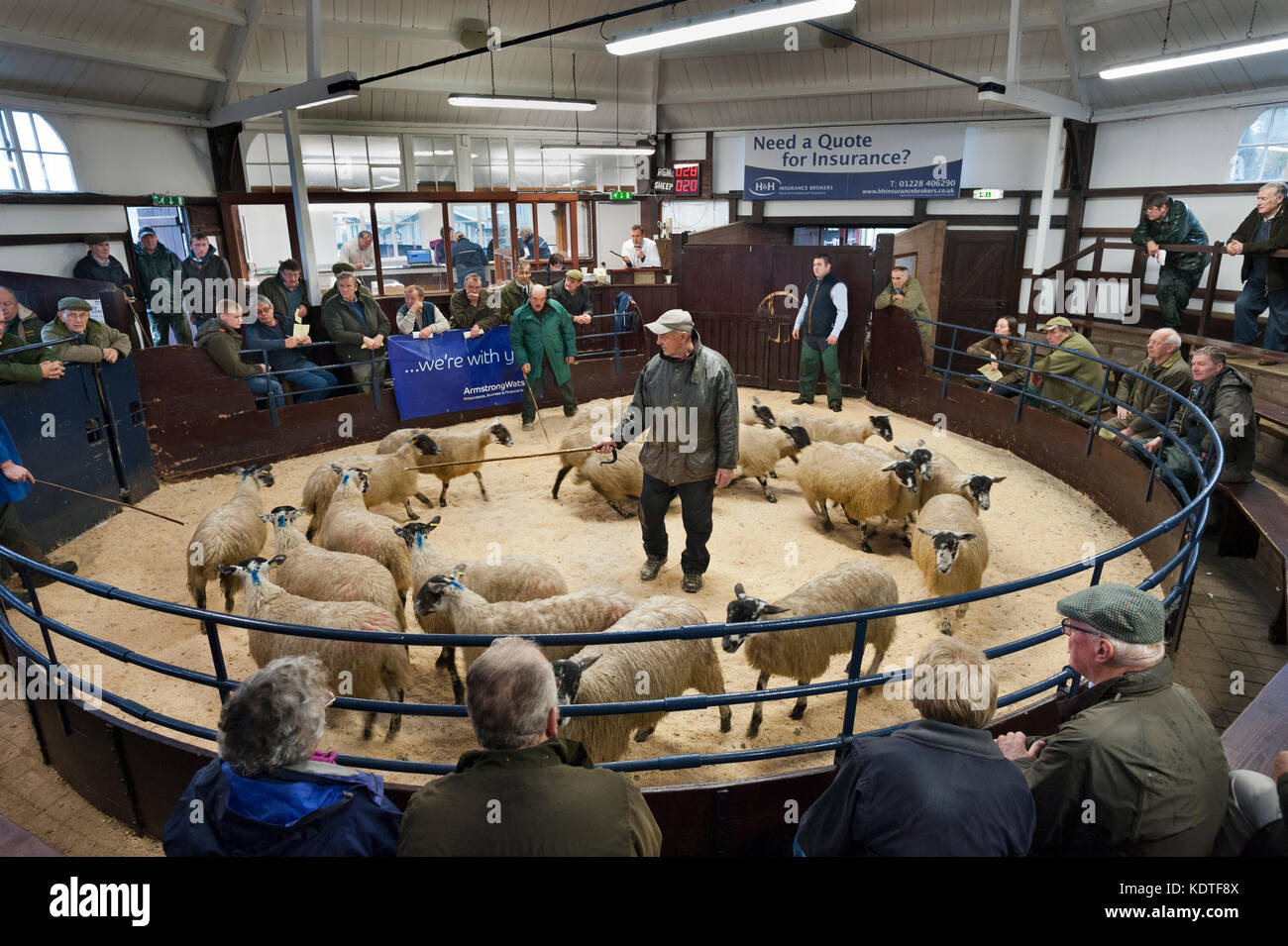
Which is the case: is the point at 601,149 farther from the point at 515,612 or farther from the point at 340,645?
the point at 340,645

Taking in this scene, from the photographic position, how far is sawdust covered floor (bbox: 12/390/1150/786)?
170 inches

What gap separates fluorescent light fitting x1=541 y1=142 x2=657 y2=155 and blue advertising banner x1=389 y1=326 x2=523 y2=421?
26.2 feet

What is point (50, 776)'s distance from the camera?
3.99 metres

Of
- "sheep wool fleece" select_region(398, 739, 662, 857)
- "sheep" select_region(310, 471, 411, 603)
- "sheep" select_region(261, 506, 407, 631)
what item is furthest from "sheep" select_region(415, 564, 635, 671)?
"sheep wool fleece" select_region(398, 739, 662, 857)

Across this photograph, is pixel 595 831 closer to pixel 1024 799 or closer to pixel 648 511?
pixel 1024 799

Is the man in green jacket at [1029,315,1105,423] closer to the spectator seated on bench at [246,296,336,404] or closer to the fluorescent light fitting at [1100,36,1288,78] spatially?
the fluorescent light fitting at [1100,36,1288,78]

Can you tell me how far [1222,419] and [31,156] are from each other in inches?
533

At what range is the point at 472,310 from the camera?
10.4 m

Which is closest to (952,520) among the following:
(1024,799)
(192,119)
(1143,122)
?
(1024,799)

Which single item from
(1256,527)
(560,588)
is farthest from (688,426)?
(1256,527)

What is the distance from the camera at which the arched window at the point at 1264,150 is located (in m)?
11.1

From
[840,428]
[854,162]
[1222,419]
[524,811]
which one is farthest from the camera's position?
[854,162]

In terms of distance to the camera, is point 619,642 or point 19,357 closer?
point 619,642
